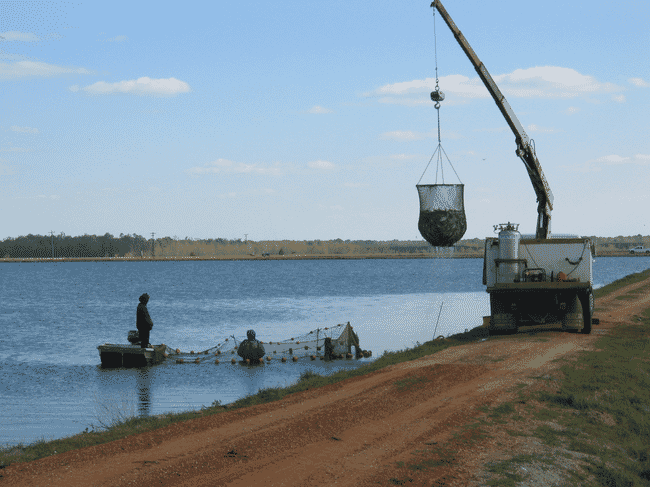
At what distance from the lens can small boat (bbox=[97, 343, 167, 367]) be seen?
25.9 metres

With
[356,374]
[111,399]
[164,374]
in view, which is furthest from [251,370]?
[356,374]

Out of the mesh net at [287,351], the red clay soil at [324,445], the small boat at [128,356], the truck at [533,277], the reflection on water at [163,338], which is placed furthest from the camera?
the mesh net at [287,351]

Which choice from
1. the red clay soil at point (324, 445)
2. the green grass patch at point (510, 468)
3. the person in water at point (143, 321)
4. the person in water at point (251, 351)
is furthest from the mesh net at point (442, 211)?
the person in water at point (143, 321)

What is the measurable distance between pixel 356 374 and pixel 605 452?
A: 7.64 meters

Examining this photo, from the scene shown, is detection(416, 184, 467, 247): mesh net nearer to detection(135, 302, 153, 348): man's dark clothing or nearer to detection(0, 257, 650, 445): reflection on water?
detection(0, 257, 650, 445): reflection on water

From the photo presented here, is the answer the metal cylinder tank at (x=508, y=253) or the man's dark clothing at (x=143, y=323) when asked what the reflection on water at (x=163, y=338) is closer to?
the man's dark clothing at (x=143, y=323)

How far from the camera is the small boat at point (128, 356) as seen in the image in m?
25.9

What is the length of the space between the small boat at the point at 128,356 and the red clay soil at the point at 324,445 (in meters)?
12.6

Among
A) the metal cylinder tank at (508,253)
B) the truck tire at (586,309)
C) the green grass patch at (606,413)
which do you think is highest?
the metal cylinder tank at (508,253)

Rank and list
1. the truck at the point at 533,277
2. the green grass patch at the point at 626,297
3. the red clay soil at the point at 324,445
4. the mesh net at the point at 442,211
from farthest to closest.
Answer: the green grass patch at the point at 626,297
the truck at the point at 533,277
the mesh net at the point at 442,211
the red clay soil at the point at 324,445

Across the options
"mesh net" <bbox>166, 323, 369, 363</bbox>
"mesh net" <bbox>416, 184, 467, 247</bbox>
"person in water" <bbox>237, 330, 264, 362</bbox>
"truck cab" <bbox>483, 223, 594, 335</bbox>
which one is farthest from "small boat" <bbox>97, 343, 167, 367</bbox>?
"truck cab" <bbox>483, 223, 594, 335</bbox>

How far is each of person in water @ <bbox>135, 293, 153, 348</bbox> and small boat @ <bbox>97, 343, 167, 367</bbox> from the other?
0.31 m

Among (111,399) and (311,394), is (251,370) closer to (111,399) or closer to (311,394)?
(111,399)

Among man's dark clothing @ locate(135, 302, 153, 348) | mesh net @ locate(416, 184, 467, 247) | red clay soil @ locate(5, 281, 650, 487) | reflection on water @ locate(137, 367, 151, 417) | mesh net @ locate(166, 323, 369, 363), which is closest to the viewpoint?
red clay soil @ locate(5, 281, 650, 487)
